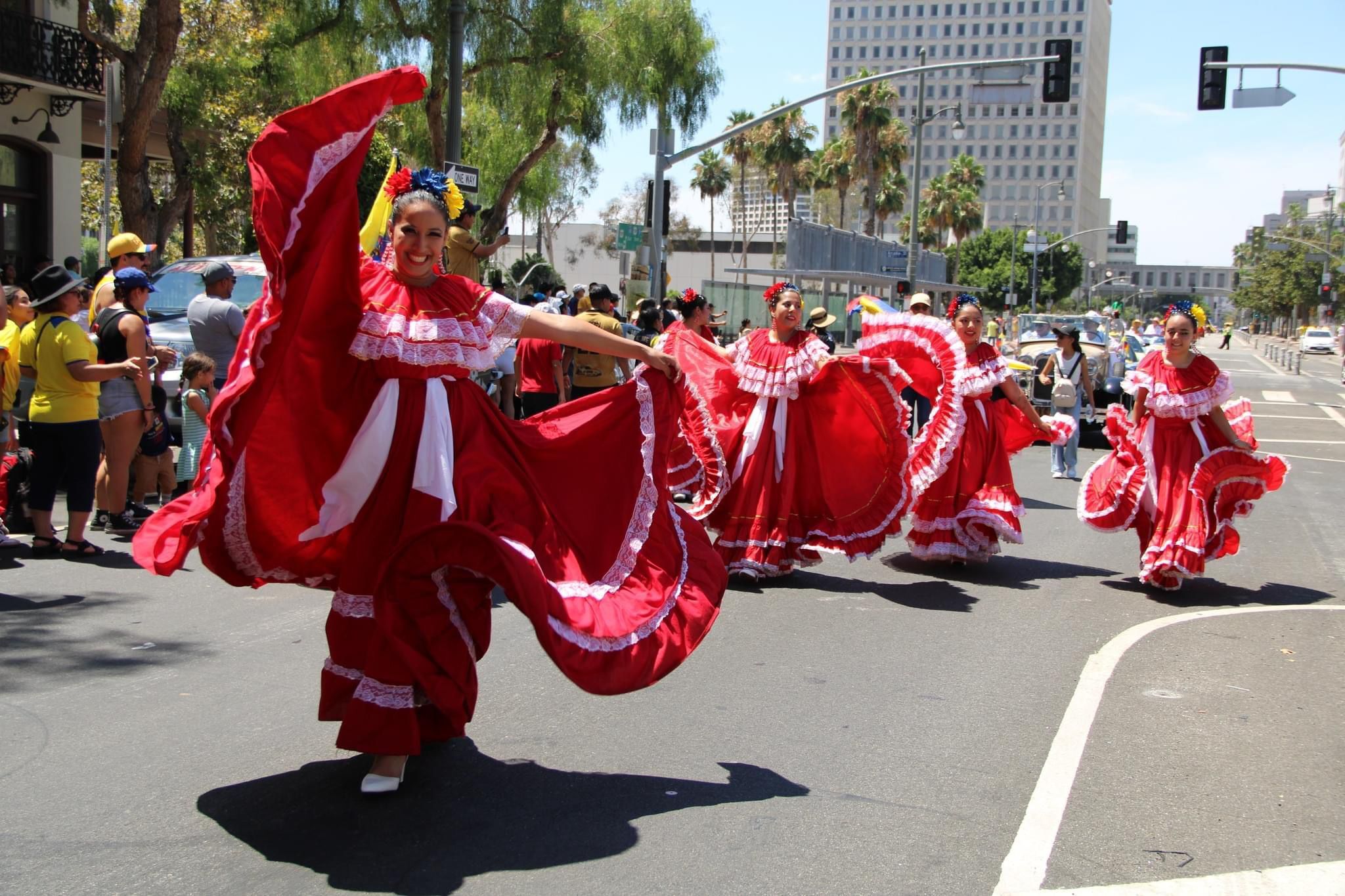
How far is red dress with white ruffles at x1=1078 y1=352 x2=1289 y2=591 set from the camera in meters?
8.31

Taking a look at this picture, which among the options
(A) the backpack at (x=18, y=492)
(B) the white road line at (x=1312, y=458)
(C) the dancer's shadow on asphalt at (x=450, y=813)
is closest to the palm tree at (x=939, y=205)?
(B) the white road line at (x=1312, y=458)

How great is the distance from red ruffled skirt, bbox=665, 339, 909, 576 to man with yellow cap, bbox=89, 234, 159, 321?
462 cm

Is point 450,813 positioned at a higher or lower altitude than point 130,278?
lower

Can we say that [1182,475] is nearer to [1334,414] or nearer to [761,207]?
[1334,414]

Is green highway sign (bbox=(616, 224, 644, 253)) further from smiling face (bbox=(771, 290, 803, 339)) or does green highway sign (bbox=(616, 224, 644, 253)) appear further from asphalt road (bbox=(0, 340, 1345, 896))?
asphalt road (bbox=(0, 340, 1345, 896))

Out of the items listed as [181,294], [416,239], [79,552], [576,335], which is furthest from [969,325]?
[181,294]

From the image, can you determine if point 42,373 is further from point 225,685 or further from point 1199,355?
point 1199,355

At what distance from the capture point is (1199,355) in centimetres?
854

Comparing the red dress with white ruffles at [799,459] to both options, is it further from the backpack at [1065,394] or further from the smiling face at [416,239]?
the backpack at [1065,394]

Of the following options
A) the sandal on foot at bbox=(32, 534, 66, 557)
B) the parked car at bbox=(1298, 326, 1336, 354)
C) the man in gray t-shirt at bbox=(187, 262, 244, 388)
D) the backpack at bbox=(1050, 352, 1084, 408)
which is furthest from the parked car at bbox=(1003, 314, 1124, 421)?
the parked car at bbox=(1298, 326, 1336, 354)

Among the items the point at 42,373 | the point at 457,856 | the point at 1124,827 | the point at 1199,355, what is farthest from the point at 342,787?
the point at 1199,355

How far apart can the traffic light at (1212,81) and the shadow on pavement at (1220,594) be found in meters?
17.7

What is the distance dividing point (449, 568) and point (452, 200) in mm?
1379

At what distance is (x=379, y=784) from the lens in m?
4.24
